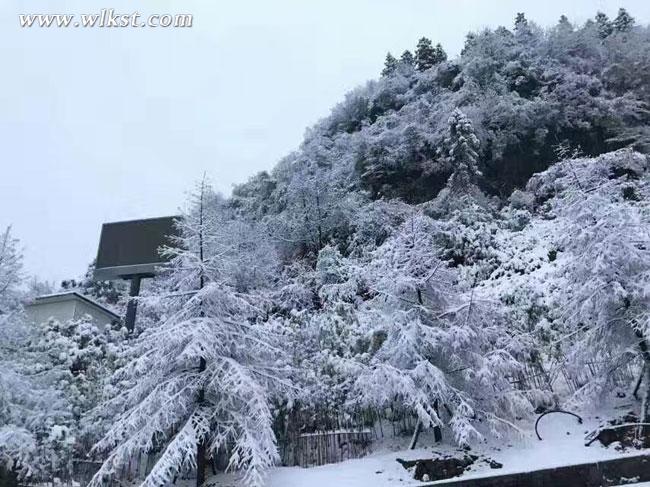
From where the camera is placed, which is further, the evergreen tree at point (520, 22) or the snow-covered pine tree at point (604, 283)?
the evergreen tree at point (520, 22)

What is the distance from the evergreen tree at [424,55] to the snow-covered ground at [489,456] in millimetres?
27679

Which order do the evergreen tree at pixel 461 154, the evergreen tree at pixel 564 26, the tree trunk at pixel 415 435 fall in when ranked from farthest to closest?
the evergreen tree at pixel 564 26 → the evergreen tree at pixel 461 154 → the tree trunk at pixel 415 435

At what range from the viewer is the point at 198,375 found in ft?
27.6

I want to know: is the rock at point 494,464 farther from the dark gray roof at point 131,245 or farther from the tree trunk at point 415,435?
the dark gray roof at point 131,245

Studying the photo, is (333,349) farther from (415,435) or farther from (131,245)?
(131,245)

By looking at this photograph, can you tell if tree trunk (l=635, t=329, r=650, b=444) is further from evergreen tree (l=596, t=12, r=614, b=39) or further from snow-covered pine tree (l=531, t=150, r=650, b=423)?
evergreen tree (l=596, t=12, r=614, b=39)

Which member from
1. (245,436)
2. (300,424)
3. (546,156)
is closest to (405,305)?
(300,424)

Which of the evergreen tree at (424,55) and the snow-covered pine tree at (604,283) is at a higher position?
the evergreen tree at (424,55)

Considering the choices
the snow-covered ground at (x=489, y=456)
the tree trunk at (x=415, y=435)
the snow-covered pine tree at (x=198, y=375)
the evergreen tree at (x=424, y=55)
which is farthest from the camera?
the evergreen tree at (x=424, y=55)

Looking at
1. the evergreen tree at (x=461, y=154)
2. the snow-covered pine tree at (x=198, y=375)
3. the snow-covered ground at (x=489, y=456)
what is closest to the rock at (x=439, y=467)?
the snow-covered ground at (x=489, y=456)

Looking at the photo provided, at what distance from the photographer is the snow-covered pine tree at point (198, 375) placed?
769 cm

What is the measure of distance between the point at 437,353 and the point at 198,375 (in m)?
4.69

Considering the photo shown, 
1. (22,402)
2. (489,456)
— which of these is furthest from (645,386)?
(22,402)

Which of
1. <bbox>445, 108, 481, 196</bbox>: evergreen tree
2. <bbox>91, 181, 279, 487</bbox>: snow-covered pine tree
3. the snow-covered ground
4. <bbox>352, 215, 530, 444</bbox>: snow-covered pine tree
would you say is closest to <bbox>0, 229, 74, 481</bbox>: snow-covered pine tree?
<bbox>91, 181, 279, 487</bbox>: snow-covered pine tree
